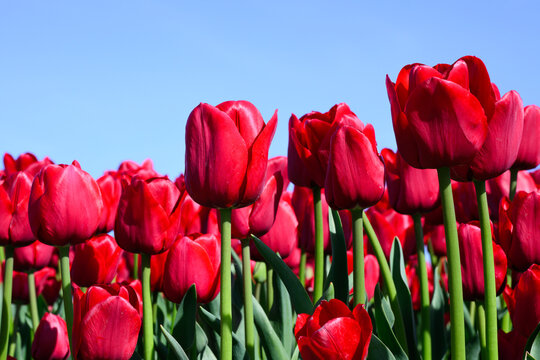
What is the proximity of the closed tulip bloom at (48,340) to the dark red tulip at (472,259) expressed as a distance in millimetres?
1274

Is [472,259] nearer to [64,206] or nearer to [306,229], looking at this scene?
[306,229]

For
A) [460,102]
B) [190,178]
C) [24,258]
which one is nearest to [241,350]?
[190,178]

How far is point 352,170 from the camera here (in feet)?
4.76

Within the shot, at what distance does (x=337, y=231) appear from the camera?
171 cm

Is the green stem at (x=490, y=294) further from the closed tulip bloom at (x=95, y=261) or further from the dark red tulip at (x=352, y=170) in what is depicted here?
the closed tulip bloom at (x=95, y=261)

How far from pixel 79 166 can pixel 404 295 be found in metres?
0.94

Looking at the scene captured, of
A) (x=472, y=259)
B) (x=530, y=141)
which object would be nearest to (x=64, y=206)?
(x=472, y=259)

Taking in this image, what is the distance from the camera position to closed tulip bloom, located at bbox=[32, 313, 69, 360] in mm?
2109

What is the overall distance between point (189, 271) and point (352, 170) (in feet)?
1.87

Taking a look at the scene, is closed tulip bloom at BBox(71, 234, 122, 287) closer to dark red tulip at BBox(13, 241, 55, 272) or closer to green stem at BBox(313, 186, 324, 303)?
dark red tulip at BBox(13, 241, 55, 272)

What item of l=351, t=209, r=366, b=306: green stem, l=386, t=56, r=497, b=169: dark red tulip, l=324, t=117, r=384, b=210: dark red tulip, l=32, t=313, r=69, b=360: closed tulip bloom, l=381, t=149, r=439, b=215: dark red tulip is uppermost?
l=386, t=56, r=497, b=169: dark red tulip

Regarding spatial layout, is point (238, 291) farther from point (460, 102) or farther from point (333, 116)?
point (460, 102)

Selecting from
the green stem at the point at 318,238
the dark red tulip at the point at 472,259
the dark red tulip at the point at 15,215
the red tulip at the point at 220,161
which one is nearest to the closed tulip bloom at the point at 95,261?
the dark red tulip at the point at 15,215

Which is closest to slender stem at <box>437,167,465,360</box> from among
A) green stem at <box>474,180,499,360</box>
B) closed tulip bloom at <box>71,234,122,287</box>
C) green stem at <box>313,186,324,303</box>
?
green stem at <box>474,180,499,360</box>
